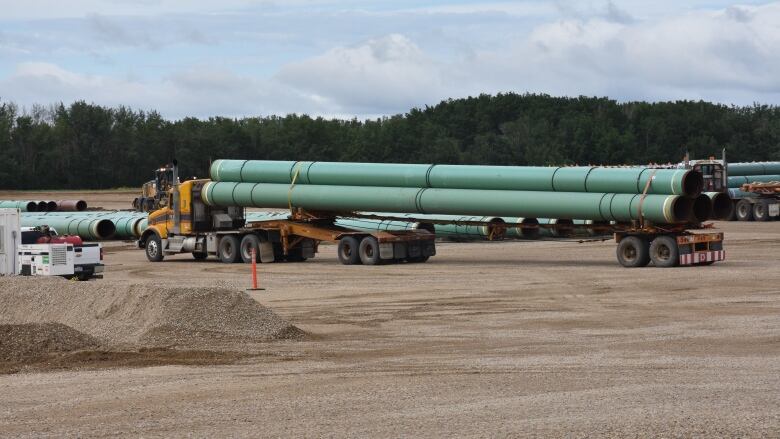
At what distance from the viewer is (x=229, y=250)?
127 feet

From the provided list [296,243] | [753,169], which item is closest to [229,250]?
[296,243]

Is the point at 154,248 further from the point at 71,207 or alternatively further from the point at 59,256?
the point at 71,207

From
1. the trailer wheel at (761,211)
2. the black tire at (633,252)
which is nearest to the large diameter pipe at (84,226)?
the black tire at (633,252)

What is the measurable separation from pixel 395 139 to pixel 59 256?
88.8m

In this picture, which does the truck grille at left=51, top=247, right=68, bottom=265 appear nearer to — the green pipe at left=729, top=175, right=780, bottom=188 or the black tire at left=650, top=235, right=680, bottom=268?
the black tire at left=650, top=235, right=680, bottom=268

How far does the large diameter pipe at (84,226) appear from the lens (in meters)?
51.7

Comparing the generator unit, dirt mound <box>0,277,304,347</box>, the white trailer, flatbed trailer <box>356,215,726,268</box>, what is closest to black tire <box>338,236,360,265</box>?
flatbed trailer <box>356,215,726,268</box>

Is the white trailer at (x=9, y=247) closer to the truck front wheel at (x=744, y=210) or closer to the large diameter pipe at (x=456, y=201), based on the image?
the large diameter pipe at (x=456, y=201)

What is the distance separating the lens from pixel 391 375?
50.0ft

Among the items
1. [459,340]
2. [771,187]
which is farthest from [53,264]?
[771,187]

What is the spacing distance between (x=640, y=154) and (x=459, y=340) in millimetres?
98280

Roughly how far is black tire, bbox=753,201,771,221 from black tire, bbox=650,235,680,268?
1140 inches

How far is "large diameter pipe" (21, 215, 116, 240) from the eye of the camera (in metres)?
51.7

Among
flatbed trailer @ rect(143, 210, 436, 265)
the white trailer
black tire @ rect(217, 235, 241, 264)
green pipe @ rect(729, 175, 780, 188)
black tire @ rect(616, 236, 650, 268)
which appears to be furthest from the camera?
green pipe @ rect(729, 175, 780, 188)
